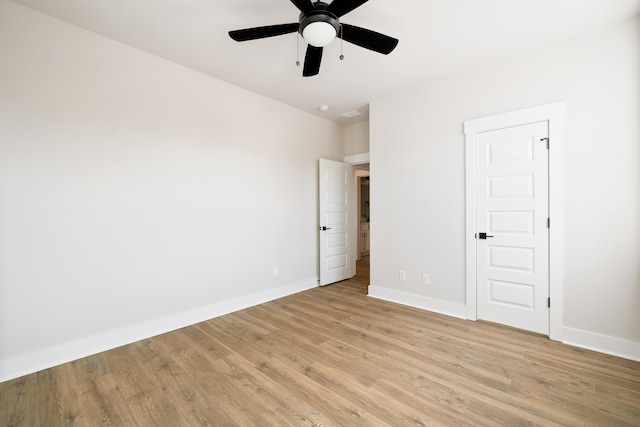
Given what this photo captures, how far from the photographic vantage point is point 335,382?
6.51 feet

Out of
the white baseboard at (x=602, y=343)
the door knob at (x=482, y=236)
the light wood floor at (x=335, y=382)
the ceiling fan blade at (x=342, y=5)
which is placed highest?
the ceiling fan blade at (x=342, y=5)

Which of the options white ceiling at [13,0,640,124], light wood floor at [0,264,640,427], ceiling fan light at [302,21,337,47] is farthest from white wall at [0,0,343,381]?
ceiling fan light at [302,21,337,47]

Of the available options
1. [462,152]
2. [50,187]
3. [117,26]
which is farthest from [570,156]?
[50,187]

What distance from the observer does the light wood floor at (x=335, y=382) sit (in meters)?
1.67

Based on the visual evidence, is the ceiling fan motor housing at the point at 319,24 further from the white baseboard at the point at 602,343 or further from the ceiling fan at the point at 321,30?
the white baseboard at the point at 602,343

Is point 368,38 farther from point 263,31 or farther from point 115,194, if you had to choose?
point 115,194

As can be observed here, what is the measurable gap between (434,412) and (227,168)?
10.4ft

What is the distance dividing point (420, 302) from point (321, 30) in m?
3.22

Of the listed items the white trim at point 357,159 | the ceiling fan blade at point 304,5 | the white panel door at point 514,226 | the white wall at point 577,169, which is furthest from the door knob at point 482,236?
the ceiling fan blade at point 304,5

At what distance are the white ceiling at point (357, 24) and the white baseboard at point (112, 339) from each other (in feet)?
9.15

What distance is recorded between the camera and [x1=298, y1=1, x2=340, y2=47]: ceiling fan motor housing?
175cm

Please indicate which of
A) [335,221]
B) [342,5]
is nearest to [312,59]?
[342,5]

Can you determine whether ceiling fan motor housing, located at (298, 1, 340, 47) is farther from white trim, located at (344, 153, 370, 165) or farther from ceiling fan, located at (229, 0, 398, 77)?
white trim, located at (344, 153, 370, 165)

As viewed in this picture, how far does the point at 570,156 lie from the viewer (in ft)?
8.33
